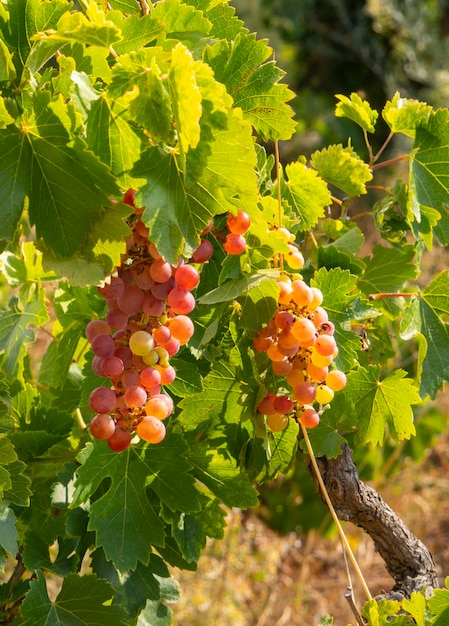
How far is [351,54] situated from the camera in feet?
20.2

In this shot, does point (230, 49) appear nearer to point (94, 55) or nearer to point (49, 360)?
point (94, 55)

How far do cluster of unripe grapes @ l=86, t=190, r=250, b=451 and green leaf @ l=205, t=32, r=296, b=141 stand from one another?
5.5 inches

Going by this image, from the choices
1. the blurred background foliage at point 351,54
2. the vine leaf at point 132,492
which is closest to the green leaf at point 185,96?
the vine leaf at point 132,492

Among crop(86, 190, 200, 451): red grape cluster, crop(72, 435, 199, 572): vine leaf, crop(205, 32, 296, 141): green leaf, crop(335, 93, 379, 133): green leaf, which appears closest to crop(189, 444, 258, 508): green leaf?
crop(72, 435, 199, 572): vine leaf

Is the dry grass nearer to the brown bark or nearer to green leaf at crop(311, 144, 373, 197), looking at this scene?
the brown bark

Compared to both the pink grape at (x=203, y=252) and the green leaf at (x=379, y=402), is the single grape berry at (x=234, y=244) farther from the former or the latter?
the green leaf at (x=379, y=402)

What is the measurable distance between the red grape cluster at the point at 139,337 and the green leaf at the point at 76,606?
0.66ft

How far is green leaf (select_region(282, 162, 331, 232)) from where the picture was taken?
37.6 inches

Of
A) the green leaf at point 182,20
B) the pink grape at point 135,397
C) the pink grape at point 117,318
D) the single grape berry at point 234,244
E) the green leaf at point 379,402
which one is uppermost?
the green leaf at point 182,20

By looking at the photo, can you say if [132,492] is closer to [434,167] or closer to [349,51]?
[434,167]

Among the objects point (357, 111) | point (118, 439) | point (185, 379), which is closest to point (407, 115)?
point (357, 111)

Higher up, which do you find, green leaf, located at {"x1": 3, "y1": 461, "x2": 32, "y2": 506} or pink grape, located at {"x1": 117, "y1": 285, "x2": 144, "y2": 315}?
pink grape, located at {"x1": 117, "y1": 285, "x2": 144, "y2": 315}

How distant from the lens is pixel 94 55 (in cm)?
75

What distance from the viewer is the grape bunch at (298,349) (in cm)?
81
